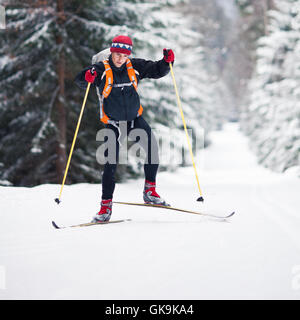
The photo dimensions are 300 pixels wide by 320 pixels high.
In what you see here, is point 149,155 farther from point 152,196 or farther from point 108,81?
point 108,81

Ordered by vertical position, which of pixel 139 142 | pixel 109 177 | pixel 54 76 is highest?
pixel 54 76

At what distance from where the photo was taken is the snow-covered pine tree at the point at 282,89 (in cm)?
1216

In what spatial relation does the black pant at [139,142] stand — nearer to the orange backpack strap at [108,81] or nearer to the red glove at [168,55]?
Answer: the orange backpack strap at [108,81]

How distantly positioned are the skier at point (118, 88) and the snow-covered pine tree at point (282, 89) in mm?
8236

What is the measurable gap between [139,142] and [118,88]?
2.49 ft

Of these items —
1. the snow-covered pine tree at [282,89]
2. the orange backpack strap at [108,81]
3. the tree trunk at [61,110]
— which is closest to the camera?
the orange backpack strap at [108,81]

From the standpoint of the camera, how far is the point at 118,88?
425cm

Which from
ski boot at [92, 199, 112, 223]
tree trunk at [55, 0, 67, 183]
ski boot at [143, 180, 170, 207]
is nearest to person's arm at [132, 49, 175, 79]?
ski boot at [143, 180, 170, 207]

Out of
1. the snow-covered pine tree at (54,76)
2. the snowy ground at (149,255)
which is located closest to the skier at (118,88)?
the snowy ground at (149,255)

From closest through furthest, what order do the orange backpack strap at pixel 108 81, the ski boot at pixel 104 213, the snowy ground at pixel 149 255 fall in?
the snowy ground at pixel 149 255 < the ski boot at pixel 104 213 < the orange backpack strap at pixel 108 81

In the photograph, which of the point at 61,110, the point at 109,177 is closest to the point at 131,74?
the point at 109,177
